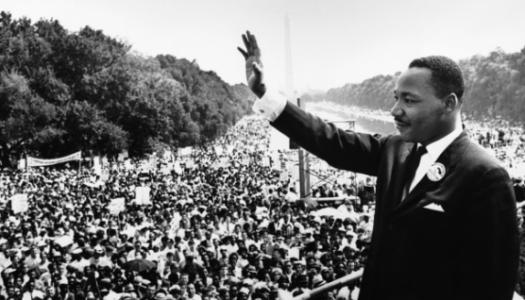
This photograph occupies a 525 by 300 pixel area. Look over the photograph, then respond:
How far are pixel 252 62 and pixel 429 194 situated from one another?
82cm

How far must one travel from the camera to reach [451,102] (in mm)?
1729

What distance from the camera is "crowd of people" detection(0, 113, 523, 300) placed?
850 centimetres

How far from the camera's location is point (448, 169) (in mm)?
1708

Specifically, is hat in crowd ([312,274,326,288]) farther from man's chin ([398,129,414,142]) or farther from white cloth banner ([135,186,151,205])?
white cloth banner ([135,186,151,205])

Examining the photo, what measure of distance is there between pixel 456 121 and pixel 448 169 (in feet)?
0.65

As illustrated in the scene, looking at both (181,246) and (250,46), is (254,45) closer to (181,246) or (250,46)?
(250,46)

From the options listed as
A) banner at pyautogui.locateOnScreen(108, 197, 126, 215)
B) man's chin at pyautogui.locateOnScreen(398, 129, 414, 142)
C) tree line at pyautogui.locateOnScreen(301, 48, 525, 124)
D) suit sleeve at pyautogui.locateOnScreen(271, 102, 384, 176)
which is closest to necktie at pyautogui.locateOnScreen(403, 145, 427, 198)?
man's chin at pyautogui.locateOnScreen(398, 129, 414, 142)

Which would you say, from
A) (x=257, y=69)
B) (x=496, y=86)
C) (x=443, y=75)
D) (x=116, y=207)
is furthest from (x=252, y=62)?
(x=496, y=86)

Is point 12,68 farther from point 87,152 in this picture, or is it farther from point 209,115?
point 209,115

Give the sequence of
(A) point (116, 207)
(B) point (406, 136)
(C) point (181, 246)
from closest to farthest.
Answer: (B) point (406, 136), (C) point (181, 246), (A) point (116, 207)

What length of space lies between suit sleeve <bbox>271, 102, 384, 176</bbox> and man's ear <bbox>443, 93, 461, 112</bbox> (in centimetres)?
40

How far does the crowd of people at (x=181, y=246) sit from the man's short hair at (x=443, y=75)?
11.4 feet

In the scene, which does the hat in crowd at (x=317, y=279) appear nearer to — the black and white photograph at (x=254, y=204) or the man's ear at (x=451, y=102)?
the black and white photograph at (x=254, y=204)

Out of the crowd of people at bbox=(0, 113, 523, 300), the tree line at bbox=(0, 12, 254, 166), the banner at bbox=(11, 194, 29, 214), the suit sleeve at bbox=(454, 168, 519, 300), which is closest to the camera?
the suit sleeve at bbox=(454, 168, 519, 300)
